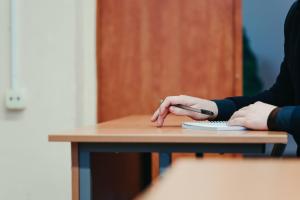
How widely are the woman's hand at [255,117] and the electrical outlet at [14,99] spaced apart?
1748 mm

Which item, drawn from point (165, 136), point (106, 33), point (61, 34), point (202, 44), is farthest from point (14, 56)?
point (165, 136)

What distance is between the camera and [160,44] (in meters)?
2.95

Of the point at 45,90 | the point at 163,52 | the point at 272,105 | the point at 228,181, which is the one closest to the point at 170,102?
the point at 272,105

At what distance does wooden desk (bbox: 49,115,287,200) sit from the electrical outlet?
1613mm

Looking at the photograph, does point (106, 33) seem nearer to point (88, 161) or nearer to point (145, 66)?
point (145, 66)

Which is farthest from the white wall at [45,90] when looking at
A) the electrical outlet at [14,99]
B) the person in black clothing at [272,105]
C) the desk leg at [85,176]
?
the desk leg at [85,176]

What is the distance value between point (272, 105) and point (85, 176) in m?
0.58

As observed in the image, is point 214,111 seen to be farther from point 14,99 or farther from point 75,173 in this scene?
point 14,99

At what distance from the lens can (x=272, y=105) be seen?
5.03 ft

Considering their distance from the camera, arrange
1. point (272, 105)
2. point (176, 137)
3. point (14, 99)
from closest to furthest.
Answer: point (176, 137) → point (272, 105) → point (14, 99)

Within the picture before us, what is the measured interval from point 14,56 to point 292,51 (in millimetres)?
1677

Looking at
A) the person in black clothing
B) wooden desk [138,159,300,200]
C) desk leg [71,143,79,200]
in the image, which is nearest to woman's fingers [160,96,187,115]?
the person in black clothing

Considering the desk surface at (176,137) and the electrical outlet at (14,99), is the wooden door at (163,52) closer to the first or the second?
the electrical outlet at (14,99)

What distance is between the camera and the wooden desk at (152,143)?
4.11 ft
